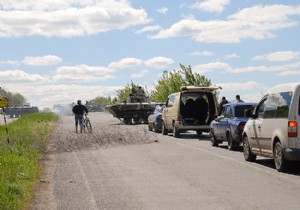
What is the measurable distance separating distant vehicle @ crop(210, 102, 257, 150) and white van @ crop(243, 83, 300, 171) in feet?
9.54

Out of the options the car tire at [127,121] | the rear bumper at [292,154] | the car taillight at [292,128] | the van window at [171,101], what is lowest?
the rear bumper at [292,154]

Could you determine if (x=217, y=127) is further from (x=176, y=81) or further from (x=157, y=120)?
(x=176, y=81)

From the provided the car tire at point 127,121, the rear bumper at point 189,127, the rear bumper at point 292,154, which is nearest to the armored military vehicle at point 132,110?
the car tire at point 127,121

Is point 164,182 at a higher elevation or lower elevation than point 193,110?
lower

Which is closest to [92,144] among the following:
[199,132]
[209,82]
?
[199,132]

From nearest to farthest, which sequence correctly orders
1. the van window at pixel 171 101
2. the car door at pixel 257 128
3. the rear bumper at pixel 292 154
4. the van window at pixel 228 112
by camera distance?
1. the rear bumper at pixel 292 154
2. the car door at pixel 257 128
3. the van window at pixel 228 112
4. the van window at pixel 171 101

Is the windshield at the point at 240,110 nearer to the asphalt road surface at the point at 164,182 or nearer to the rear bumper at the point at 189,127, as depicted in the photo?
the asphalt road surface at the point at 164,182

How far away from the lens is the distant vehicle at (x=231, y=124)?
17697 millimetres

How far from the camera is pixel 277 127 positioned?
12406mm

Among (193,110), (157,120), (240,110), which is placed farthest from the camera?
(157,120)

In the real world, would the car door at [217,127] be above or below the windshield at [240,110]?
below

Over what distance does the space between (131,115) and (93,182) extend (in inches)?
1240

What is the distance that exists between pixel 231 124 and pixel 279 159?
5905 mm

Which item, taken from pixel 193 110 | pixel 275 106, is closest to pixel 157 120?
pixel 193 110
